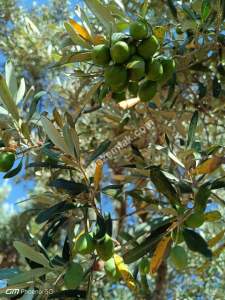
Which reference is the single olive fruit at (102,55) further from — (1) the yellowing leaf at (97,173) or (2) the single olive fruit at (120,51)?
(1) the yellowing leaf at (97,173)

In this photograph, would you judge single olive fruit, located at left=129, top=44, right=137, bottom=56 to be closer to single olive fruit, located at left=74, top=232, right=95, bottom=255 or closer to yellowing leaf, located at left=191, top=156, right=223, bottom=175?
yellowing leaf, located at left=191, top=156, right=223, bottom=175

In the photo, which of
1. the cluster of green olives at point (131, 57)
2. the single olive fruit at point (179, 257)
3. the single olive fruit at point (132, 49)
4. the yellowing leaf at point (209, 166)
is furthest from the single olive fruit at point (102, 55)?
the single olive fruit at point (179, 257)

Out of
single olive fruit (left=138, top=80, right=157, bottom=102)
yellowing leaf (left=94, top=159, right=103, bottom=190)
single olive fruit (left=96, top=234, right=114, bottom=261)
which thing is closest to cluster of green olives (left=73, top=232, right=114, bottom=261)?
single olive fruit (left=96, top=234, right=114, bottom=261)

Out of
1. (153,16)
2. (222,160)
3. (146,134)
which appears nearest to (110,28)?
(222,160)

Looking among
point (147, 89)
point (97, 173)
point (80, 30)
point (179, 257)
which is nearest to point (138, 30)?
point (147, 89)

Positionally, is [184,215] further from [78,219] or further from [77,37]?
[77,37]

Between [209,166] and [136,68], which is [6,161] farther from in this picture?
[209,166]
